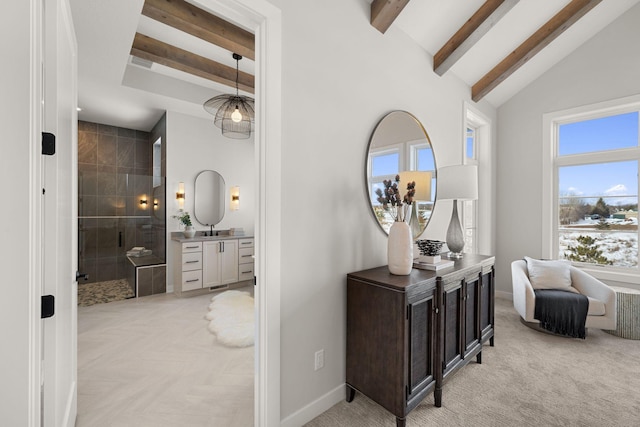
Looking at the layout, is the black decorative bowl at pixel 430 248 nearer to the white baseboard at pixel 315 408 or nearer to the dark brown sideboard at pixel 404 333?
the dark brown sideboard at pixel 404 333

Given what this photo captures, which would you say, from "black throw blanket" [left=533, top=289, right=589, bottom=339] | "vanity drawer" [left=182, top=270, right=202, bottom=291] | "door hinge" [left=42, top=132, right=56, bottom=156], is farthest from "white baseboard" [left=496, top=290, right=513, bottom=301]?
"door hinge" [left=42, top=132, right=56, bottom=156]

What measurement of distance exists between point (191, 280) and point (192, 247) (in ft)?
1.60

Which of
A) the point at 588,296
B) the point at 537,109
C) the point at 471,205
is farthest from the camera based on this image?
the point at 471,205

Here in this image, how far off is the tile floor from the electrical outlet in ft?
1.68

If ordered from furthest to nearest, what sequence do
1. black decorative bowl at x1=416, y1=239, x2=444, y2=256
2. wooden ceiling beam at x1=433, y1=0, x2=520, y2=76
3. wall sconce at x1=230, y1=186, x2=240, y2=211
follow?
wall sconce at x1=230, y1=186, x2=240, y2=211, wooden ceiling beam at x1=433, y1=0, x2=520, y2=76, black decorative bowl at x1=416, y1=239, x2=444, y2=256

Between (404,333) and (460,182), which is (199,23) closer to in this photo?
(460,182)

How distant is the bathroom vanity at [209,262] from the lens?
13.9ft

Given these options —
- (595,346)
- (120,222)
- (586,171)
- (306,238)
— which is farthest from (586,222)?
(120,222)

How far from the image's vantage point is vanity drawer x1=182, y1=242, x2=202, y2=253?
4.24 metres

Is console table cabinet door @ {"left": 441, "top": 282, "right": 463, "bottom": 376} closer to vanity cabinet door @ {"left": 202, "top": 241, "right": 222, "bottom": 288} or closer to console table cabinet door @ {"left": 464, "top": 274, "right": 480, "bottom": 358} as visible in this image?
console table cabinet door @ {"left": 464, "top": 274, "right": 480, "bottom": 358}

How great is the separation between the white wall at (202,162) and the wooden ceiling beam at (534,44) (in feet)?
12.9

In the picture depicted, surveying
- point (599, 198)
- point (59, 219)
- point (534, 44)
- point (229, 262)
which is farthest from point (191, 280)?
point (599, 198)

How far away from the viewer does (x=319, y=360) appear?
1.85 metres

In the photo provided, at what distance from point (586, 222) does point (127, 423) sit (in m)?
5.21
